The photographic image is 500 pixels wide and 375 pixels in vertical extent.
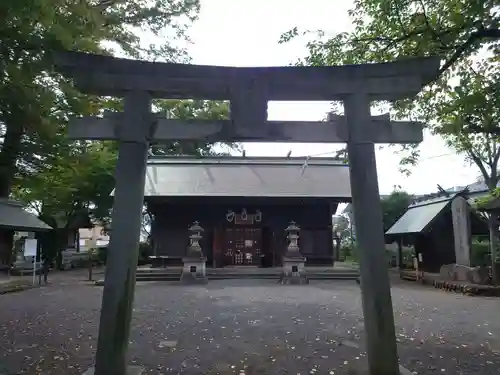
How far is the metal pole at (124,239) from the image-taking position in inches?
188

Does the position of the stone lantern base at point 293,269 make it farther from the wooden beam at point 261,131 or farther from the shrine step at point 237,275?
the wooden beam at point 261,131

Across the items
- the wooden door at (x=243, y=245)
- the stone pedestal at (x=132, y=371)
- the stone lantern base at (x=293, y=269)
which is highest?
the wooden door at (x=243, y=245)

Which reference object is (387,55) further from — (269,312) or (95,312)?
(95,312)

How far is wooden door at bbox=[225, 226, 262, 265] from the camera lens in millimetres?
21641

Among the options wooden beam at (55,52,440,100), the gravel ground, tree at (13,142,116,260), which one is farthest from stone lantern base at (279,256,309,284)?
wooden beam at (55,52,440,100)

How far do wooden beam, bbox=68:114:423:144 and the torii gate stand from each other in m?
0.01

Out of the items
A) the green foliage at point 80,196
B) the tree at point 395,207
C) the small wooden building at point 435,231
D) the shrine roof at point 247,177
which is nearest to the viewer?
the small wooden building at point 435,231

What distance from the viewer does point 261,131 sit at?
17.6 feet

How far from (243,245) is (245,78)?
17.0m

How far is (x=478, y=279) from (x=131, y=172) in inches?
563

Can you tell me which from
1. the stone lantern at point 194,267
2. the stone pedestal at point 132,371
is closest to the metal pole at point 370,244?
the stone pedestal at point 132,371

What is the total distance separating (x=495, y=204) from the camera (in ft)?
45.0

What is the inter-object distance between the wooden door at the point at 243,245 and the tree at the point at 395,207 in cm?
1186

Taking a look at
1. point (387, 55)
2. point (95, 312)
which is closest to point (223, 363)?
point (95, 312)
